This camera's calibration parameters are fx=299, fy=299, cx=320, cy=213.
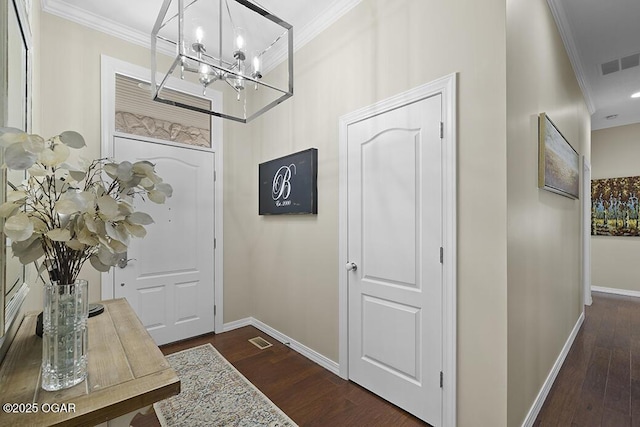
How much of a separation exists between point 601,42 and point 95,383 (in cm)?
451

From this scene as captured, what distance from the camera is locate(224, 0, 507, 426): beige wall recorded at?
163 centimetres

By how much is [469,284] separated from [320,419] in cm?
131

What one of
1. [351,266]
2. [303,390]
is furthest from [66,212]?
[303,390]

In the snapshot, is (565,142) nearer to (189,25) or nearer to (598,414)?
(598,414)

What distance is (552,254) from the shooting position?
7.96 ft

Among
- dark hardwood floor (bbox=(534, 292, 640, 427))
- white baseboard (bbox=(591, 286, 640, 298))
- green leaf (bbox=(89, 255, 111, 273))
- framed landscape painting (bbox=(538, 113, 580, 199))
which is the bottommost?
dark hardwood floor (bbox=(534, 292, 640, 427))

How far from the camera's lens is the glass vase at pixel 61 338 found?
799 mm

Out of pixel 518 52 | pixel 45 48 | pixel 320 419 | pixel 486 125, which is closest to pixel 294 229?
pixel 320 419

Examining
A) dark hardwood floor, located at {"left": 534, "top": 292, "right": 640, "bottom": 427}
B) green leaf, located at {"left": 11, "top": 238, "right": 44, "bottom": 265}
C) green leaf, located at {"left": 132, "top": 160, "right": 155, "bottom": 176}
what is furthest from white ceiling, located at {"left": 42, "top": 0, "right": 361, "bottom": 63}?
dark hardwood floor, located at {"left": 534, "top": 292, "right": 640, "bottom": 427}

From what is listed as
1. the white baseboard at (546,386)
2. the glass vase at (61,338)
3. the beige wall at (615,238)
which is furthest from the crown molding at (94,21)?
the beige wall at (615,238)

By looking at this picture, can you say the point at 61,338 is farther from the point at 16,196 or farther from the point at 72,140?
the point at 72,140

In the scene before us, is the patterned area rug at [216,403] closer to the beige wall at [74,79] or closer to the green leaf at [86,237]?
the beige wall at [74,79]

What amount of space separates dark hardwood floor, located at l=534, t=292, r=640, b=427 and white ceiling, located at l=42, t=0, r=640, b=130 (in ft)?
9.87

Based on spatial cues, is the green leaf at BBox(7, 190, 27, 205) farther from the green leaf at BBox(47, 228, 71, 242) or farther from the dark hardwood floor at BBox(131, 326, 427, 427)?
the dark hardwood floor at BBox(131, 326, 427, 427)
